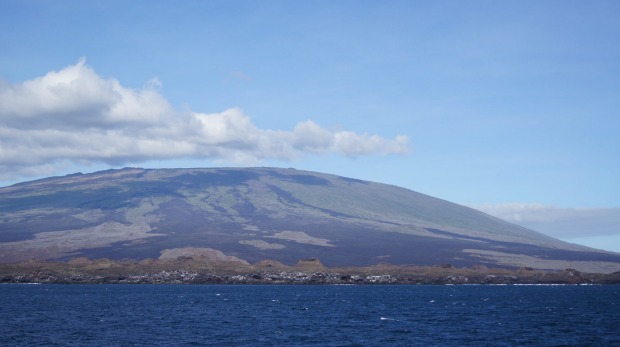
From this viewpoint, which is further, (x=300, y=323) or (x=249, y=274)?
(x=249, y=274)

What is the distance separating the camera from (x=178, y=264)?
17375cm

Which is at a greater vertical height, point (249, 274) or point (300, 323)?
point (249, 274)

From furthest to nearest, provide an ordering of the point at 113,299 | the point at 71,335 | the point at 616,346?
the point at 113,299 < the point at 71,335 < the point at 616,346

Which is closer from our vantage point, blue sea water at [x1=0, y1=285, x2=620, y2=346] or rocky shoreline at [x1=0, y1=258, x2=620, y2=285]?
blue sea water at [x1=0, y1=285, x2=620, y2=346]

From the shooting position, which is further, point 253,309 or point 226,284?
point 226,284

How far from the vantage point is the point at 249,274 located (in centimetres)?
16988

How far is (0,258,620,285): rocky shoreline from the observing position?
163500mm

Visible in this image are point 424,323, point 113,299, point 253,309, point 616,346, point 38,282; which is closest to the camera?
point 616,346

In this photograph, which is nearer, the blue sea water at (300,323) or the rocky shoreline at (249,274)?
the blue sea water at (300,323)

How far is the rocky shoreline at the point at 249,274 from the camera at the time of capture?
163500 millimetres

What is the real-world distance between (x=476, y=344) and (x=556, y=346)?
214 inches

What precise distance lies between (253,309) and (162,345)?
1448 inches

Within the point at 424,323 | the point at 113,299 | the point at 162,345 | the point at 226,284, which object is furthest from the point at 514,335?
the point at 226,284

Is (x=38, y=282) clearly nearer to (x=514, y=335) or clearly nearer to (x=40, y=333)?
(x=40, y=333)
